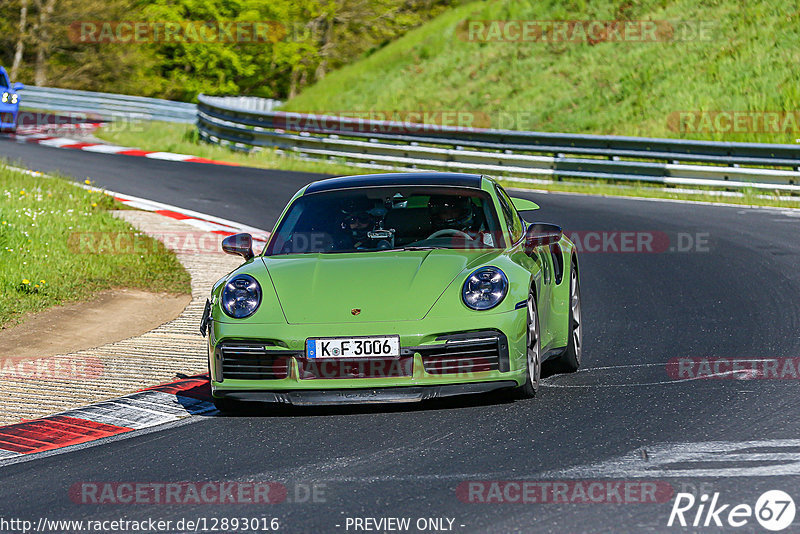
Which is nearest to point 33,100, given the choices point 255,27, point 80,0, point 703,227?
point 80,0

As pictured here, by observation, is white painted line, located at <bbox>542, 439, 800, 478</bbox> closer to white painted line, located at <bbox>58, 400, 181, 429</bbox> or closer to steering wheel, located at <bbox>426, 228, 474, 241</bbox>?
steering wheel, located at <bbox>426, 228, 474, 241</bbox>

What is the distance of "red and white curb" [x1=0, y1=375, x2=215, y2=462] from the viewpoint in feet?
20.4

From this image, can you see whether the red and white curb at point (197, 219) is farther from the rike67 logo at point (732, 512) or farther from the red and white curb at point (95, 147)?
the rike67 logo at point (732, 512)

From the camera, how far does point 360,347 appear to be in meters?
6.10

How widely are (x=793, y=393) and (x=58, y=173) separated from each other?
14.8 m

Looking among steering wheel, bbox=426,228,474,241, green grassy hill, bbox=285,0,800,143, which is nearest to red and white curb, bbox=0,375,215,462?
steering wheel, bbox=426,228,474,241

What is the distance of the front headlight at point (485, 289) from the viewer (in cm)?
630

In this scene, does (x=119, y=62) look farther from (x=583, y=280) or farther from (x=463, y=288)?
(x=463, y=288)

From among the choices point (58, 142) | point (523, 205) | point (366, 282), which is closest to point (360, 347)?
point (366, 282)

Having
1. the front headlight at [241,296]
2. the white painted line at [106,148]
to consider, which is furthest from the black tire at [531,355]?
the white painted line at [106,148]

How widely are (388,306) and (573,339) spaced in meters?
1.90

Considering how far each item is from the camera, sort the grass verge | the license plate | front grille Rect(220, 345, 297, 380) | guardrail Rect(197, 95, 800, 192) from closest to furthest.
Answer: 1. the license plate
2. front grille Rect(220, 345, 297, 380)
3. the grass verge
4. guardrail Rect(197, 95, 800, 192)

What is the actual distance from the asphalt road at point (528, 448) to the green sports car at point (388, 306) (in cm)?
23

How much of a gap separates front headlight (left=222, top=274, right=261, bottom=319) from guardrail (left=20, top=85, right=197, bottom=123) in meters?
26.1
